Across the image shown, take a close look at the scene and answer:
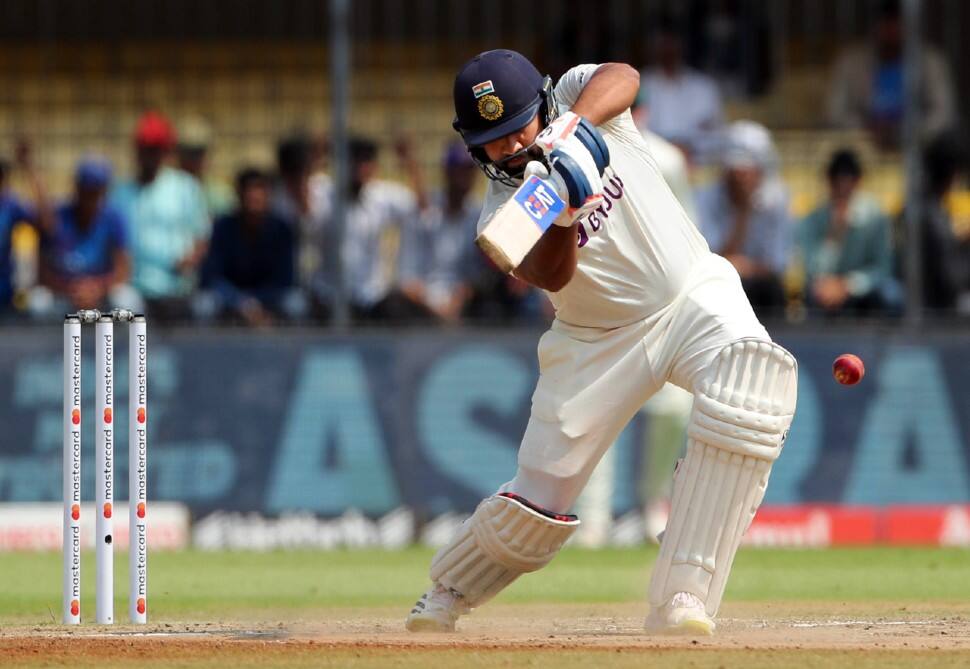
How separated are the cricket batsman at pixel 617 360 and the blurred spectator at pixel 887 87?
22.1 feet

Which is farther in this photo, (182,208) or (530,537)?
(182,208)

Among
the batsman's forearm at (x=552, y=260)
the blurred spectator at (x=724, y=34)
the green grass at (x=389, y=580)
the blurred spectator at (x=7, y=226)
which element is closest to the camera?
the batsman's forearm at (x=552, y=260)

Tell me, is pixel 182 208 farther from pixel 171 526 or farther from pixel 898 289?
pixel 898 289

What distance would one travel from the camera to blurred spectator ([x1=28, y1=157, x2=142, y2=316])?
11805 mm

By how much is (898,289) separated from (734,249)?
3.56 feet

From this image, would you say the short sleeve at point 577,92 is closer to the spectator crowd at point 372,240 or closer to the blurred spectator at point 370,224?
the spectator crowd at point 372,240

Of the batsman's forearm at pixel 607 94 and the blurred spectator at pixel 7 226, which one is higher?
the batsman's forearm at pixel 607 94

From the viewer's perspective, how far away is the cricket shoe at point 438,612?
6.38 metres

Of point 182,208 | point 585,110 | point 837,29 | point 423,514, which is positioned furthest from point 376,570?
point 837,29

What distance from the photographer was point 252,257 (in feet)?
38.8

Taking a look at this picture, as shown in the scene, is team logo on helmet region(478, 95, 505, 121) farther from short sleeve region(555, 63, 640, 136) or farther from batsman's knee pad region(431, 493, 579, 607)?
batsman's knee pad region(431, 493, 579, 607)

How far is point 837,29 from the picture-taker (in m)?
13.6

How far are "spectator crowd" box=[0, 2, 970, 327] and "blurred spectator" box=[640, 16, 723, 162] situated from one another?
235 mm

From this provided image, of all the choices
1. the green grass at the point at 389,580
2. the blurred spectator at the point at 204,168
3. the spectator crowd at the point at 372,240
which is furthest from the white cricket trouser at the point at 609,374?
the blurred spectator at the point at 204,168
